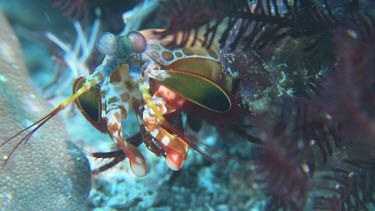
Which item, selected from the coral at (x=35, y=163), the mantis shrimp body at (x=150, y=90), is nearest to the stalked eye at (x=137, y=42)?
the mantis shrimp body at (x=150, y=90)

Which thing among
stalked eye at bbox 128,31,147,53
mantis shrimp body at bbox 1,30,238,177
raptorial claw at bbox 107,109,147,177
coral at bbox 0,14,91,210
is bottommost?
coral at bbox 0,14,91,210

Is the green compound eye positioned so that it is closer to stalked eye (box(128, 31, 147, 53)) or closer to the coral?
stalked eye (box(128, 31, 147, 53))

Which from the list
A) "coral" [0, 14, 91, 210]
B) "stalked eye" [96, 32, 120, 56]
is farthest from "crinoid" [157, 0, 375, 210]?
"coral" [0, 14, 91, 210]

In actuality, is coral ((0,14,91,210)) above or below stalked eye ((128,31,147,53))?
below

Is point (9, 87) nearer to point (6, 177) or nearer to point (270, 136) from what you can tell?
point (6, 177)

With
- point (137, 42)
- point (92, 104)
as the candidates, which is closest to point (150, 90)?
point (137, 42)

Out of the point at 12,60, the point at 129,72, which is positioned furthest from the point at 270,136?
the point at 12,60
